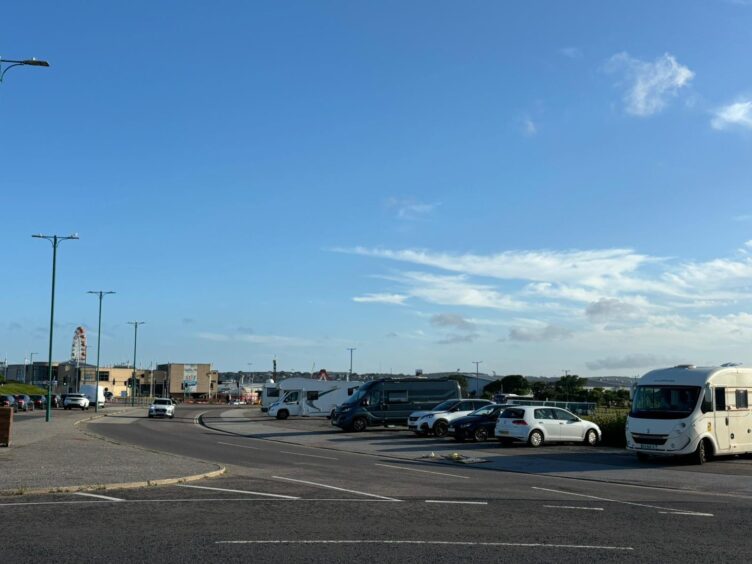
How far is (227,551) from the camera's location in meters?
8.70

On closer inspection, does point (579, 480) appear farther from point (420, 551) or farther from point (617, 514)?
point (420, 551)

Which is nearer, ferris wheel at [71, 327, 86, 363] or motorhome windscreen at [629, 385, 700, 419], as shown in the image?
motorhome windscreen at [629, 385, 700, 419]

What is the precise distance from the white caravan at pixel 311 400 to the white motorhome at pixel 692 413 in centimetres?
3471

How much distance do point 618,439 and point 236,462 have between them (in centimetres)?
1570

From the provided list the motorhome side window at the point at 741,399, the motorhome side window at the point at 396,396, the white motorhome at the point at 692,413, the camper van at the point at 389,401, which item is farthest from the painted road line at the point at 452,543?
the motorhome side window at the point at 396,396

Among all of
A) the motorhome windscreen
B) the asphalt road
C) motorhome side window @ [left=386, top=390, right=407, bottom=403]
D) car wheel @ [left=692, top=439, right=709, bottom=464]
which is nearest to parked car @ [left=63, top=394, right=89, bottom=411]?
motorhome side window @ [left=386, top=390, right=407, bottom=403]

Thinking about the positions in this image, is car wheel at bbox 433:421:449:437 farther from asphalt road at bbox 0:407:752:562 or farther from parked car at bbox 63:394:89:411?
parked car at bbox 63:394:89:411

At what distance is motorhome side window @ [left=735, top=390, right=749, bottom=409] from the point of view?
23109 millimetres

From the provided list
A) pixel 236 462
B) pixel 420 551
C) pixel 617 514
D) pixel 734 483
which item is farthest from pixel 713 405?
pixel 420 551

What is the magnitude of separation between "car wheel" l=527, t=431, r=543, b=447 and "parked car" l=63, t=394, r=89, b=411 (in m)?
56.4

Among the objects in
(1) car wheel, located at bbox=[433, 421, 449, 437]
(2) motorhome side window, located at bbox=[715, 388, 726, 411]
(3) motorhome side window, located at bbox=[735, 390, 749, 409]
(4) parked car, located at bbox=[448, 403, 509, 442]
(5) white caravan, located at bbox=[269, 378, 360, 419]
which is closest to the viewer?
(2) motorhome side window, located at bbox=[715, 388, 726, 411]

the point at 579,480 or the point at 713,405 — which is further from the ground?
the point at 713,405

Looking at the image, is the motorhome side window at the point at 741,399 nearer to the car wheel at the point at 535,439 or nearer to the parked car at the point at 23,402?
the car wheel at the point at 535,439

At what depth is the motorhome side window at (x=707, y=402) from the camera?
868 inches
